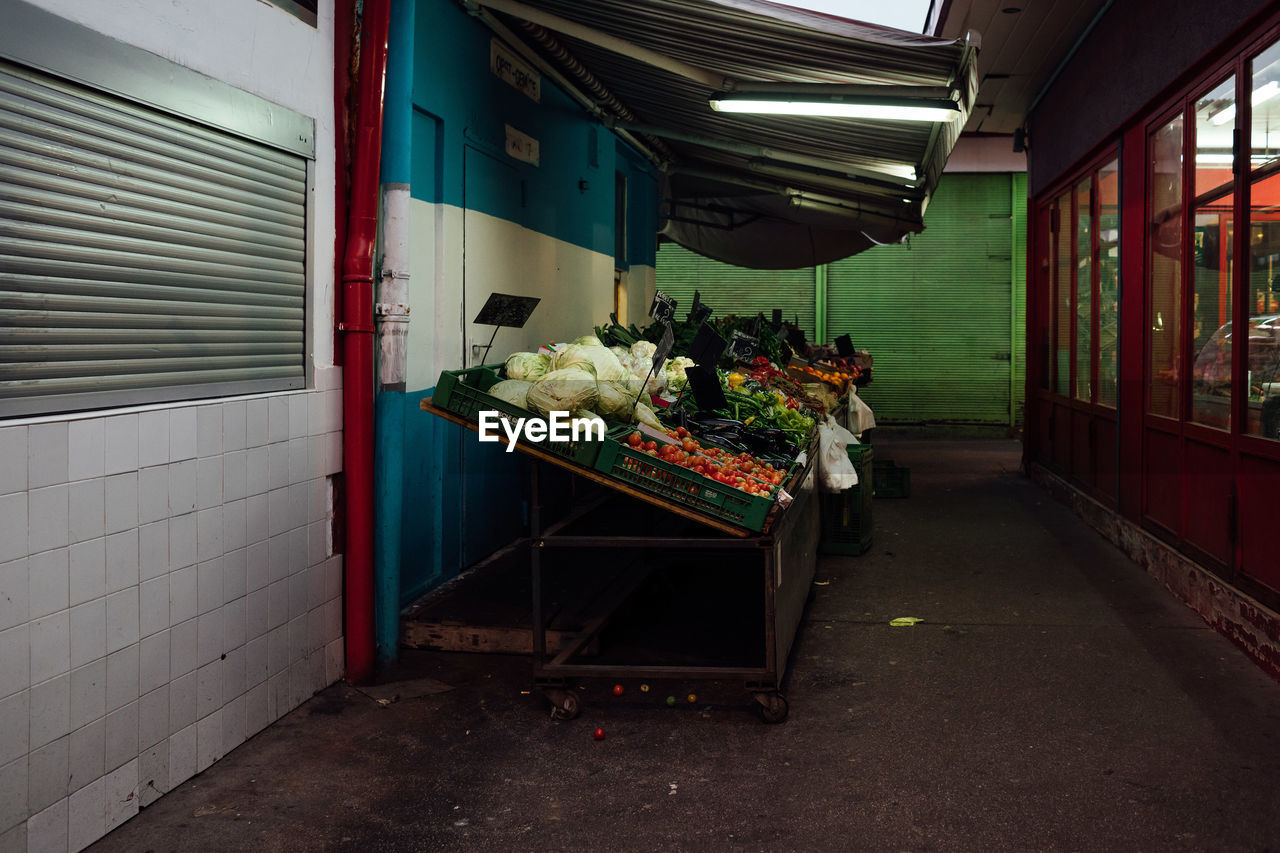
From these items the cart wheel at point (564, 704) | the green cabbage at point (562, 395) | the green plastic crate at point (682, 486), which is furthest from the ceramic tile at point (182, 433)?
the cart wheel at point (564, 704)

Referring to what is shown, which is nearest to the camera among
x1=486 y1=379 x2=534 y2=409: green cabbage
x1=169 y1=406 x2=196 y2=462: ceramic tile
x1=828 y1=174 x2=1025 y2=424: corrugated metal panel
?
x1=169 y1=406 x2=196 y2=462: ceramic tile

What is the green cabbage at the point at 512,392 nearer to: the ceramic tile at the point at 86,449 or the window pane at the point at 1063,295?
the ceramic tile at the point at 86,449

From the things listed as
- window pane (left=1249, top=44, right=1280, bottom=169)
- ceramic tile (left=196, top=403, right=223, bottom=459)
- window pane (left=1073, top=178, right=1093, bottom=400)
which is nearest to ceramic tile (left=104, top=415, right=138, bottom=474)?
ceramic tile (left=196, top=403, right=223, bottom=459)

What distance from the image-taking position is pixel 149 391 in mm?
3625

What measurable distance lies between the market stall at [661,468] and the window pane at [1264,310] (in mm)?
2445

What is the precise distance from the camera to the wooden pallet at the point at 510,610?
525 cm

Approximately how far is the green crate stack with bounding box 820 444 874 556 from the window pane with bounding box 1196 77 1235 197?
9.82 ft

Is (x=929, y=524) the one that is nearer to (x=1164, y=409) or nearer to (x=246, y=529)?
(x=1164, y=409)

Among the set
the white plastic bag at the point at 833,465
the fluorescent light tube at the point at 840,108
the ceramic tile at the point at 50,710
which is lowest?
the ceramic tile at the point at 50,710

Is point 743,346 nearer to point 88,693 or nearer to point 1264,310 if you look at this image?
point 1264,310

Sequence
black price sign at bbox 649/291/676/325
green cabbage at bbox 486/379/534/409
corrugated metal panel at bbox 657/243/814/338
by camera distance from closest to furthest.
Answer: green cabbage at bbox 486/379/534/409
black price sign at bbox 649/291/676/325
corrugated metal panel at bbox 657/243/814/338

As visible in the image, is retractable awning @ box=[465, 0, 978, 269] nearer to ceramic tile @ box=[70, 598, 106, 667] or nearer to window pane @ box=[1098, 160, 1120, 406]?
window pane @ box=[1098, 160, 1120, 406]

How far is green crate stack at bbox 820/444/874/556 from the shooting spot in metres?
7.98

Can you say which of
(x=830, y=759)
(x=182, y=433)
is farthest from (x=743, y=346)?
(x=182, y=433)
